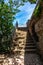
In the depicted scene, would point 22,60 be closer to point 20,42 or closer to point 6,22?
point 20,42

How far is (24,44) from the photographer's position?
9.17 metres

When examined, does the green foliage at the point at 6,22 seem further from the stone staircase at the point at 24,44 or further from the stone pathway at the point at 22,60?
the stone pathway at the point at 22,60

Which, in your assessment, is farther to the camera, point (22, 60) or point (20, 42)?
point (20, 42)

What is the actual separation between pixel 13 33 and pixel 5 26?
658 millimetres

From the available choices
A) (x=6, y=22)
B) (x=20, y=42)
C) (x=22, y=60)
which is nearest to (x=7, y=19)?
(x=6, y=22)

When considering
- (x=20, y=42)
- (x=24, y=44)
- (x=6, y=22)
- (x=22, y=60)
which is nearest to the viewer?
(x=22, y=60)

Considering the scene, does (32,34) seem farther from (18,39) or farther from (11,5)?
(11,5)

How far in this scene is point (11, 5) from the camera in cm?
1040

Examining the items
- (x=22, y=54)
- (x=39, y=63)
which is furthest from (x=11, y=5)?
(x=39, y=63)

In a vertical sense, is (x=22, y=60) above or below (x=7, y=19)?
below

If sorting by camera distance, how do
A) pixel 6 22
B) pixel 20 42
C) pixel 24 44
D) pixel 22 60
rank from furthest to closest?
1. pixel 6 22
2. pixel 20 42
3. pixel 24 44
4. pixel 22 60

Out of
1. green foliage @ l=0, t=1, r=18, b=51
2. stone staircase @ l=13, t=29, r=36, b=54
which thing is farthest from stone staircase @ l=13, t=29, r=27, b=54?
green foliage @ l=0, t=1, r=18, b=51

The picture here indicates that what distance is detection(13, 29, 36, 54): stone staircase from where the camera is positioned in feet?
27.7

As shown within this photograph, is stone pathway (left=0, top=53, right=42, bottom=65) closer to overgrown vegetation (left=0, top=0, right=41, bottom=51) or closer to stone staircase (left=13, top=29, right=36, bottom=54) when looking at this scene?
stone staircase (left=13, top=29, right=36, bottom=54)
